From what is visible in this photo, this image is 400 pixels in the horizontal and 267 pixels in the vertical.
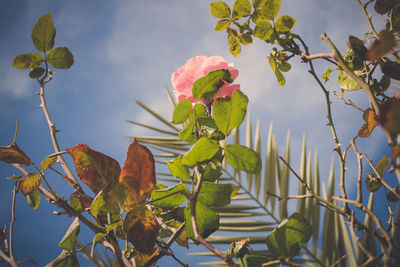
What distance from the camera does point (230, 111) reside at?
9.6 inches

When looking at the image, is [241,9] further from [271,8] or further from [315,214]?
[315,214]

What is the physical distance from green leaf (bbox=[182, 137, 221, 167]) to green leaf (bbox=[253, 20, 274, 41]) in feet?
0.57

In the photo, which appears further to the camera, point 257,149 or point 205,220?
point 257,149

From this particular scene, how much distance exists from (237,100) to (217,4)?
19cm

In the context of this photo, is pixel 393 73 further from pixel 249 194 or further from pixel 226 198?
pixel 249 194

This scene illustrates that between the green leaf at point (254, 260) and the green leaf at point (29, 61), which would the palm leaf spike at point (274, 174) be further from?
the green leaf at point (29, 61)

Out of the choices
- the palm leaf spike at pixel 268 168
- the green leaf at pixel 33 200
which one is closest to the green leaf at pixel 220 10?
the green leaf at pixel 33 200

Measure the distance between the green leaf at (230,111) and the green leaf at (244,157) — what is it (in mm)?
22

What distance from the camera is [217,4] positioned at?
357mm

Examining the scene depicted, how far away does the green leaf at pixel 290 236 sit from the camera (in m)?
0.25

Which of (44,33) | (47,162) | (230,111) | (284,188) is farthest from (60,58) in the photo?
A: (284,188)

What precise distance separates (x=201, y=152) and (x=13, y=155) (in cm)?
20

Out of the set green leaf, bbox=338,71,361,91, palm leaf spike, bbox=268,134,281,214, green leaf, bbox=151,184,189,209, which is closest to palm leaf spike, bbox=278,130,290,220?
palm leaf spike, bbox=268,134,281,214

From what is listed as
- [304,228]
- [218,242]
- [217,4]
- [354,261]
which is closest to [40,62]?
[217,4]
